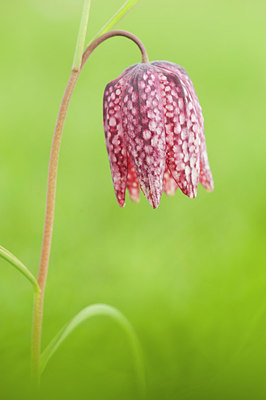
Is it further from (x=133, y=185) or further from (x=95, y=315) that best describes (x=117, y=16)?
(x=95, y=315)

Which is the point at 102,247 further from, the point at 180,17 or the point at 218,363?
the point at 180,17

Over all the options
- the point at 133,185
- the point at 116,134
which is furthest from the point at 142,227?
the point at 116,134

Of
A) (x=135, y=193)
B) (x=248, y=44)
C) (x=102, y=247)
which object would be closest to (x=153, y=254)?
(x=102, y=247)

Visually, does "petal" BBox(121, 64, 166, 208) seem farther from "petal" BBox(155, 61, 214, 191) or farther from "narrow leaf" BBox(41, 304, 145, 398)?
"narrow leaf" BBox(41, 304, 145, 398)

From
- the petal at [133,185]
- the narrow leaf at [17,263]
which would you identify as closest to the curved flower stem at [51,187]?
the narrow leaf at [17,263]

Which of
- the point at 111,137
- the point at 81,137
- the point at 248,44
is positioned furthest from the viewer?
the point at 248,44

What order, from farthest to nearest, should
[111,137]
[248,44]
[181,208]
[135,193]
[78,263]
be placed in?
[248,44] → [181,208] → [78,263] → [135,193] → [111,137]
